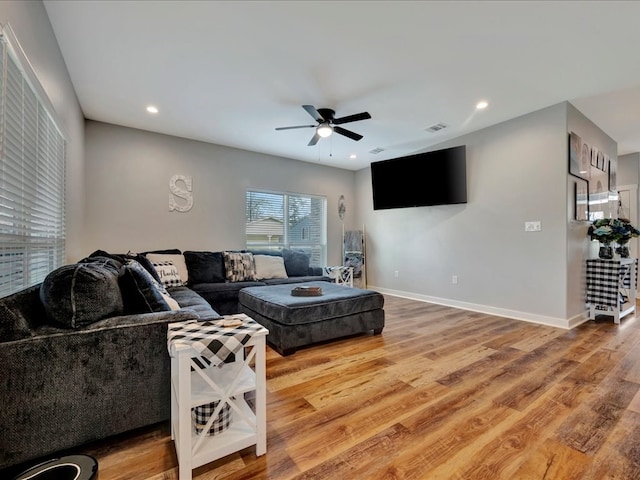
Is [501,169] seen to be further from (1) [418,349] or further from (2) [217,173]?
(2) [217,173]

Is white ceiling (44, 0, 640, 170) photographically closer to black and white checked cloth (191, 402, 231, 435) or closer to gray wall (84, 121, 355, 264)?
gray wall (84, 121, 355, 264)

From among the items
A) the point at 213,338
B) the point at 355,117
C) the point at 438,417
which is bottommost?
the point at 438,417

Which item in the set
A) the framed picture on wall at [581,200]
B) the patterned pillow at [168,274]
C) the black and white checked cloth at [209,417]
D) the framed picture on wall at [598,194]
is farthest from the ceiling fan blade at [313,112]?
the framed picture on wall at [598,194]

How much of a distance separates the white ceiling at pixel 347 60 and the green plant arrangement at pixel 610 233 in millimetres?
1337

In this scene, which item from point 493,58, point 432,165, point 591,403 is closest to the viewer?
point 591,403

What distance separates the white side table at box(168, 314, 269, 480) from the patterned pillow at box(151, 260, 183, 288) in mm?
2243

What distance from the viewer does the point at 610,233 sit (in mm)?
3676

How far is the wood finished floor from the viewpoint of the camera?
1.33m

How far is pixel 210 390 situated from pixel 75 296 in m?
0.77

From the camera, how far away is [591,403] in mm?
Result: 1851

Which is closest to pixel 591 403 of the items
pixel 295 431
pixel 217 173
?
pixel 295 431

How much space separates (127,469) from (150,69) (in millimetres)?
3013

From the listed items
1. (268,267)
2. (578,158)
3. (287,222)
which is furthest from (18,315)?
(578,158)

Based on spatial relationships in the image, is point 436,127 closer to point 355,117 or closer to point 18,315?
point 355,117
